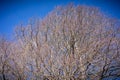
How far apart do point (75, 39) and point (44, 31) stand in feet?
7.30

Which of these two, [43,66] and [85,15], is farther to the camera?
[85,15]

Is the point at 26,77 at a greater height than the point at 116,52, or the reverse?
the point at 116,52

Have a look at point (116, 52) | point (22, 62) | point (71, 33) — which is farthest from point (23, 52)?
point (116, 52)

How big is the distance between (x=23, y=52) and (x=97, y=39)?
454cm

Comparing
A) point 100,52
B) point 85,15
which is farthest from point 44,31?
point 100,52

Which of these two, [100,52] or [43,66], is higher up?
[100,52]

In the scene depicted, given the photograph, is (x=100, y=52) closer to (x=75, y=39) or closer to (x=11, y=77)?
(x=75, y=39)

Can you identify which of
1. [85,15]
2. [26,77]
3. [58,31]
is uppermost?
[85,15]

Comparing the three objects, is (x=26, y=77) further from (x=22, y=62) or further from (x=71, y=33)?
(x=71, y=33)

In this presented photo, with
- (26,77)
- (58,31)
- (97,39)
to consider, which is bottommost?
(26,77)

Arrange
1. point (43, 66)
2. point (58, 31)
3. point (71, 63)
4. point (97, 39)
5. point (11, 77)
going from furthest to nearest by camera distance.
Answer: point (11, 77) < point (58, 31) < point (97, 39) < point (43, 66) < point (71, 63)

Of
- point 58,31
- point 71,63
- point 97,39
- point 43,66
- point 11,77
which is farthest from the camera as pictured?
point 11,77

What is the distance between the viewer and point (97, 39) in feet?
34.9

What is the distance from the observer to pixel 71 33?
36.7 feet
